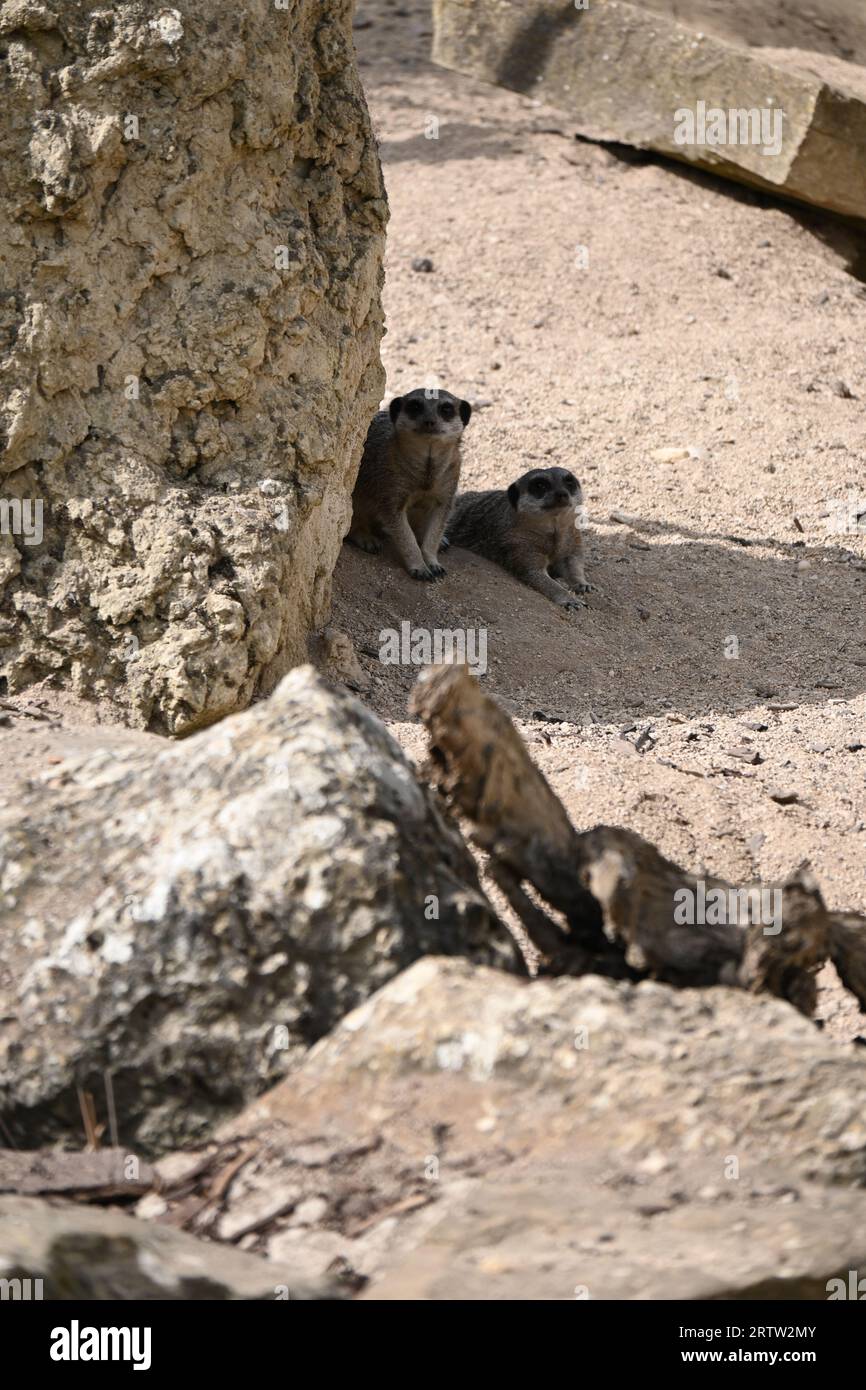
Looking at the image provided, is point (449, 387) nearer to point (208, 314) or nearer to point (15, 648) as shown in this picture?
point (208, 314)

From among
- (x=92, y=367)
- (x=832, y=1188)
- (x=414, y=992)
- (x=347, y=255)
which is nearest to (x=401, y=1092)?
(x=414, y=992)

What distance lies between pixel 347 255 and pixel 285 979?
334 cm

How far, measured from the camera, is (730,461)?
308 inches

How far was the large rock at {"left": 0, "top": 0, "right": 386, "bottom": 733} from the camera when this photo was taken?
4.66 metres

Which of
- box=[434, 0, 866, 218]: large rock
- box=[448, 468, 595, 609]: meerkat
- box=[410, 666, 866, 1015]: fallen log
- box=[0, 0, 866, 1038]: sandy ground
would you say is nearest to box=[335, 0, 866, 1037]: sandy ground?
box=[0, 0, 866, 1038]: sandy ground

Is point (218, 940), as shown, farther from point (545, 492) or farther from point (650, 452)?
point (650, 452)

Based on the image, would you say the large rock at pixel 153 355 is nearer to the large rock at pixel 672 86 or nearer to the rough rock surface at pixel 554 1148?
the rough rock surface at pixel 554 1148

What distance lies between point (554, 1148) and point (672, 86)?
30.2 ft

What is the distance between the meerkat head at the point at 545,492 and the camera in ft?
22.3

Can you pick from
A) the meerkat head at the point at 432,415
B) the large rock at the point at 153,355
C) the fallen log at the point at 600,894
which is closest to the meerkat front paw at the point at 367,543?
the meerkat head at the point at 432,415

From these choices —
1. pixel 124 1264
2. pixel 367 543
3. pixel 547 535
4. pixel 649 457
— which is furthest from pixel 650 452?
pixel 124 1264

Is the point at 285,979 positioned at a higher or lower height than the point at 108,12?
lower

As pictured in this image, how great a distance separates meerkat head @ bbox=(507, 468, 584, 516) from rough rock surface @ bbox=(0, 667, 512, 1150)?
3.92 meters

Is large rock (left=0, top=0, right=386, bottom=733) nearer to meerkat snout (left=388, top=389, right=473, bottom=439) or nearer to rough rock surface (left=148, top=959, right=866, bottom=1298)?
meerkat snout (left=388, top=389, right=473, bottom=439)
